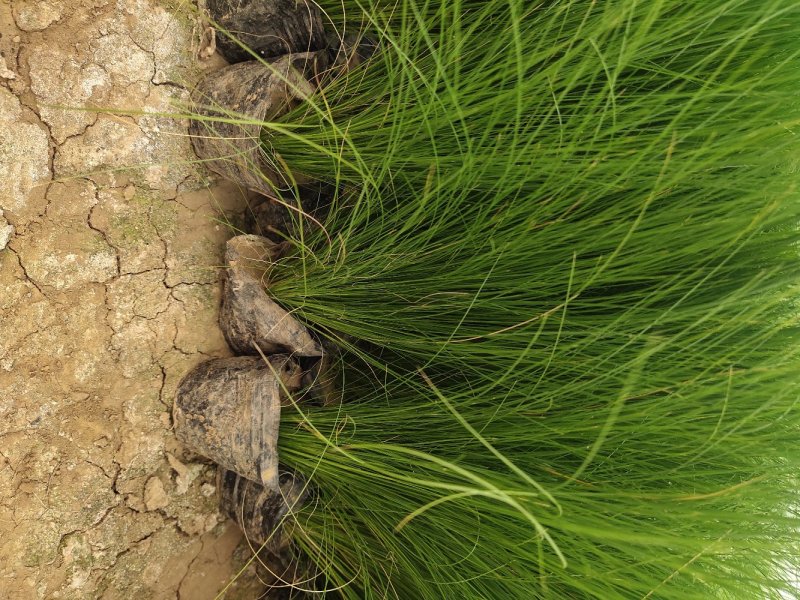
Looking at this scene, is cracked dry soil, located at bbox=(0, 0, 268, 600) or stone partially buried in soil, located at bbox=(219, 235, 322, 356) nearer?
cracked dry soil, located at bbox=(0, 0, 268, 600)

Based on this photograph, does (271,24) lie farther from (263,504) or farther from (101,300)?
(263,504)

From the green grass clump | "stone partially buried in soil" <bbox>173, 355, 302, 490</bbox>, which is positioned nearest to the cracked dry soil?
"stone partially buried in soil" <bbox>173, 355, 302, 490</bbox>

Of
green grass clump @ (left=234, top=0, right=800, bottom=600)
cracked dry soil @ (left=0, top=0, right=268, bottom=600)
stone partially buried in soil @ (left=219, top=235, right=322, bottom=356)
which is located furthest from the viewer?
stone partially buried in soil @ (left=219, top=235, right=322, bottom=356)

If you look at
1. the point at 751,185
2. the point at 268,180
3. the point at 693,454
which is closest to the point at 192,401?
the point at 268,180

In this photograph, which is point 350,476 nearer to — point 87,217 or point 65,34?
point 87,217

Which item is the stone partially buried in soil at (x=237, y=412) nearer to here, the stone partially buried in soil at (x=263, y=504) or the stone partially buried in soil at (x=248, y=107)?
the stone partially buried in soil at (x=263, y=504)

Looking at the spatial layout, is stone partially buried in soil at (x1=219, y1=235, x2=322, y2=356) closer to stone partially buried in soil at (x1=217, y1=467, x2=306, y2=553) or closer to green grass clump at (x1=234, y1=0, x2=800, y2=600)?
green grass clump at (x1=234, y1=0, x2=800, y2=600)
